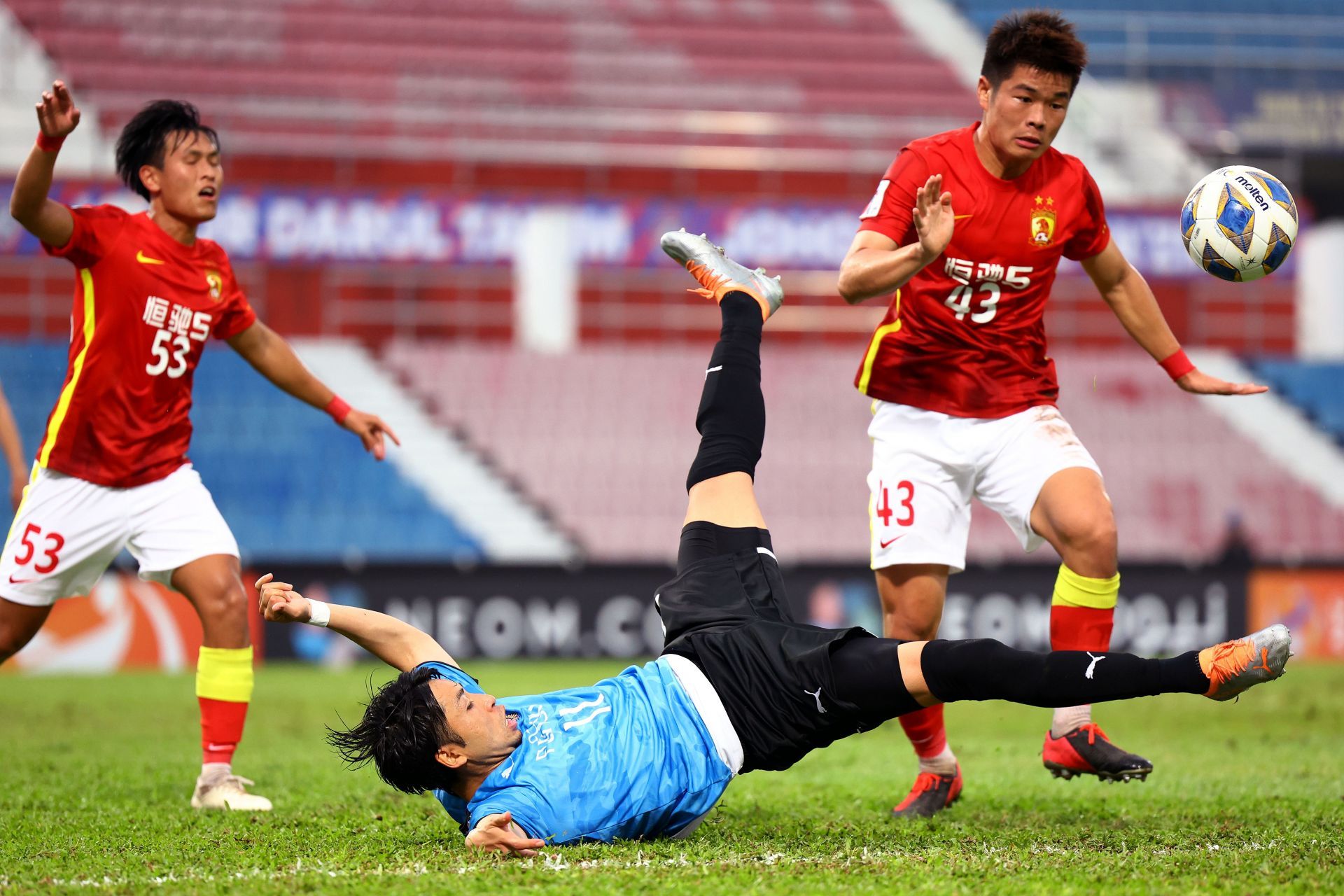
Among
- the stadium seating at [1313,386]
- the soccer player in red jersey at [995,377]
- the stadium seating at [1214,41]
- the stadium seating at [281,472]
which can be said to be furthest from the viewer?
the stadium seating at [1214,41]

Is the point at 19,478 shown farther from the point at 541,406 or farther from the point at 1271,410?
the point at 1271,410

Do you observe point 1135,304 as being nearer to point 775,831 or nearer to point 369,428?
point 775,831

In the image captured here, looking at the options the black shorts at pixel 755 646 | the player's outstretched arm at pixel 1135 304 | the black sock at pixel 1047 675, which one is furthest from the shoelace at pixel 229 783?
the player's outstretched arm at pixel 1135 304

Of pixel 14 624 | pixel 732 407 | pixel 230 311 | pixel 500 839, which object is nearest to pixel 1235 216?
pixel 732 407

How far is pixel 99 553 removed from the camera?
5.92 metres

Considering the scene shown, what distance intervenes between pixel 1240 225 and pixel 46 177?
4699mm

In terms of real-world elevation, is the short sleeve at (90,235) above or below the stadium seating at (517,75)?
below

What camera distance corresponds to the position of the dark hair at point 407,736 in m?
4.33

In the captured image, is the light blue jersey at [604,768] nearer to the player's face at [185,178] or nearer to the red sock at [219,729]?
the red sock at [219,729]

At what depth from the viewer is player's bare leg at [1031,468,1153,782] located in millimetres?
5379

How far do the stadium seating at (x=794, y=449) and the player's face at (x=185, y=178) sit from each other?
516 inches

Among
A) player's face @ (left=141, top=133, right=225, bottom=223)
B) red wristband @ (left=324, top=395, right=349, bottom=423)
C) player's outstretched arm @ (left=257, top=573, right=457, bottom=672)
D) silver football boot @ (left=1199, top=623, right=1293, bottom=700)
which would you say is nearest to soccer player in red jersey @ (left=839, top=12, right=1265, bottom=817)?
silver football boot @ (left=1199, top=623, right=1293, bottom=700)

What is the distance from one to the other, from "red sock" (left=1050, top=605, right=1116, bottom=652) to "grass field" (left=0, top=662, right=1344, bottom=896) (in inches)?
25.7

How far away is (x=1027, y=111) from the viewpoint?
540 centimetres
